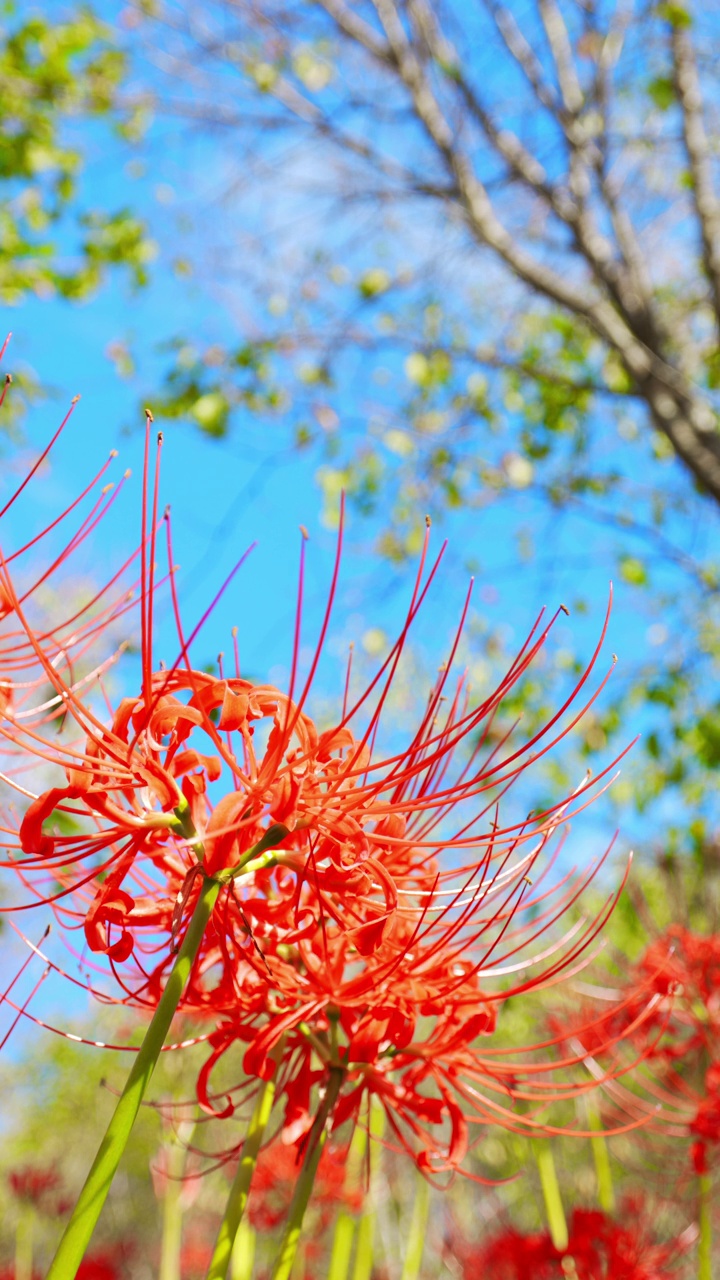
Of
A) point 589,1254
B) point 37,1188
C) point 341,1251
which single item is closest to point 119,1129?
point 341,1251

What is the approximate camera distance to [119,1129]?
0.81m

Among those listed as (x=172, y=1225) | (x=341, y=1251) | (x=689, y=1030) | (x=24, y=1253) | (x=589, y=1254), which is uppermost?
(x=689, y=1030)

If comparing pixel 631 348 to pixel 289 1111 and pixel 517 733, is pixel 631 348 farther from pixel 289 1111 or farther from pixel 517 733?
pixel 289 1111

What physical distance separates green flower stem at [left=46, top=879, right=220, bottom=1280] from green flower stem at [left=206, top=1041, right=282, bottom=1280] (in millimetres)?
298

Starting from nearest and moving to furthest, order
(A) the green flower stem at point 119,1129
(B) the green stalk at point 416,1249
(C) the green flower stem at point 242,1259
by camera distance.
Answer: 1. (A) the green flower stem at point 119,1129
2. (C) the green flower stem at point 242,1259
3. (B) the green stalk at point 416,1249

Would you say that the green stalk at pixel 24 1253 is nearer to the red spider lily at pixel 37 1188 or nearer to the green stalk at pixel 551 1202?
the red spider lily at pixel 37 1188

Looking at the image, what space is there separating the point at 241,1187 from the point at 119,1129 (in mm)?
365

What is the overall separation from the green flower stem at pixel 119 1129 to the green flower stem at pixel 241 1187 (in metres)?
0.30

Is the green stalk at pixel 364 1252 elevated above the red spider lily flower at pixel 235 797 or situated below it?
below

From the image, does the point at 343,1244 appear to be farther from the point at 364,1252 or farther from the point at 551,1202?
the point at 551,1202

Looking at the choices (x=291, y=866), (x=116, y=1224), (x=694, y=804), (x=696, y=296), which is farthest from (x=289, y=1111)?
(x=116, y=1224)

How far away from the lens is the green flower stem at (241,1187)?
107 cm

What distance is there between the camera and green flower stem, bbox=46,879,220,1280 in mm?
778

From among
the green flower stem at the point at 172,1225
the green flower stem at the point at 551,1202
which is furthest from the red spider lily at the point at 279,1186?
the green flower stem at the point at 551,1202
